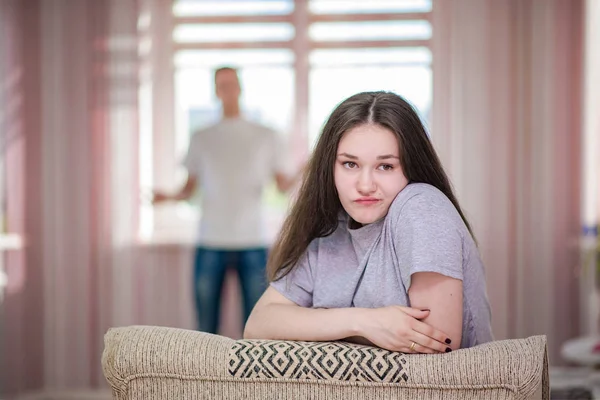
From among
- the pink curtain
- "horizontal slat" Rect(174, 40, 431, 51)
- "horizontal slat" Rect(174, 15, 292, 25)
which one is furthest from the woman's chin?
"horizontal slat" Rect(174, 15, 292, 25)

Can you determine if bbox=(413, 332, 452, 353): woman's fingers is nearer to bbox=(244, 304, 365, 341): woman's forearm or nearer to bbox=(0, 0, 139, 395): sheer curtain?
bbox=(244, 304, 365, 341): woman's forearm

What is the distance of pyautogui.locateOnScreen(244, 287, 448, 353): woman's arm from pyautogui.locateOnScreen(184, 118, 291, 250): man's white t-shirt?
2.20 m

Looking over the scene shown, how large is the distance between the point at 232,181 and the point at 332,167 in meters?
2.18

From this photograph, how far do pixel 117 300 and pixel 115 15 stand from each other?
1.50 meters

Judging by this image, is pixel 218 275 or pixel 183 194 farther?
pixel 183 194

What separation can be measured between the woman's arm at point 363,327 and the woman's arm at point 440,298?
15 mm

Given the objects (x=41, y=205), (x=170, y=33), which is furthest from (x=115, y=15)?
(x=41, y=205)

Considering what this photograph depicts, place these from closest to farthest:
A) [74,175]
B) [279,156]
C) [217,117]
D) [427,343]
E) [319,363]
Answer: [319,363] < [427,343] < [279,156] < [74,175] < [217,117]

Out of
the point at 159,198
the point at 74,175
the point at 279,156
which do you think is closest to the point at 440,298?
the point at 279,156

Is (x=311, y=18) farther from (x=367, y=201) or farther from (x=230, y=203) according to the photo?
(x=367, y=201)

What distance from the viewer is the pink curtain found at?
3.91 m

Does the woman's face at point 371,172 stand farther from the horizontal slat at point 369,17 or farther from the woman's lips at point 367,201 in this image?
the horizontal slat at point 369,17

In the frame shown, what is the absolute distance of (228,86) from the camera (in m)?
3.52

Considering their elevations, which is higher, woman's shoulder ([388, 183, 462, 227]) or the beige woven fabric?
woman's shoulder ([388, 183, 462, 227])
